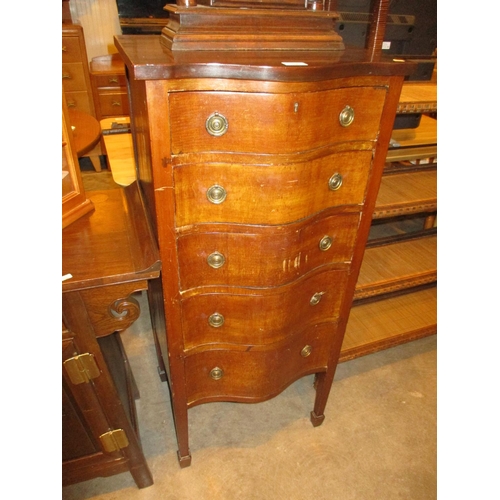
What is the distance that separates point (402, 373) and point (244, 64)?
187 cm

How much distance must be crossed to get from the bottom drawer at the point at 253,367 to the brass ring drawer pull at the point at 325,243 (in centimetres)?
36

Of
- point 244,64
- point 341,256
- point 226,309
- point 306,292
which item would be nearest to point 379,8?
point 244,64

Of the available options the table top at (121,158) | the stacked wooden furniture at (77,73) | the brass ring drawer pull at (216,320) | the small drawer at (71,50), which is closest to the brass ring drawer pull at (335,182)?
the brass ring drawer pull at (216,320)

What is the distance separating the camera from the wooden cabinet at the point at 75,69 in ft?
10.7

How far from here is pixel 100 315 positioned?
3.53ft

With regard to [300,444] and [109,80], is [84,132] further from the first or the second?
[300,444]

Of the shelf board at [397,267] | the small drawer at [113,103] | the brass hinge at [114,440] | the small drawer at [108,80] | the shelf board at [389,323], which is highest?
the small drawer at [108,80]

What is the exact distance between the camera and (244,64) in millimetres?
825

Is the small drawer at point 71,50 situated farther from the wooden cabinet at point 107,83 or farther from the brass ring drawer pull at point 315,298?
the brass ring drawer pull at point 315,298

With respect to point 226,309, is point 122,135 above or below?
above

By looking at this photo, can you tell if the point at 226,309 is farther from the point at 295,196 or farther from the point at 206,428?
the point at 206,428

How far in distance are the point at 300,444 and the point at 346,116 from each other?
1433mm

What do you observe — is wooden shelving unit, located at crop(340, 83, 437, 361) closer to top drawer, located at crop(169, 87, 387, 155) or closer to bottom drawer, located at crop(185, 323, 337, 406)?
bottom drawer, located at crop(185, 323, 337, 406)

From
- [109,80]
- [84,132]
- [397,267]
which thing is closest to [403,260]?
[397,267]
